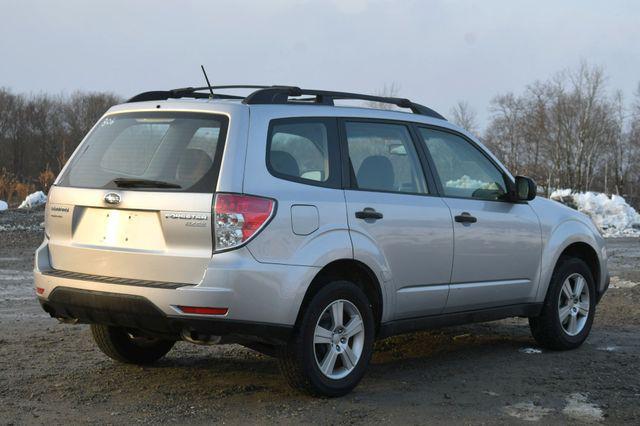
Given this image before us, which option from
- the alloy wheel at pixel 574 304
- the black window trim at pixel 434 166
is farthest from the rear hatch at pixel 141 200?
the alloy wheel at pixel 574 304

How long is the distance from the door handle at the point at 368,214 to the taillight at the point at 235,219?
0.82 metres

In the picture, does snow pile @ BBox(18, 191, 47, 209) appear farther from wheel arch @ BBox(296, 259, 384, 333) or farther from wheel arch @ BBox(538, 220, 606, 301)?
wheel arch @ BBox(296, 259, 384, 333)

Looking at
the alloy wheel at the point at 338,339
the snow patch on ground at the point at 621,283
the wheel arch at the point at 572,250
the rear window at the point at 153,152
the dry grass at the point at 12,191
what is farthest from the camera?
the dry grass at the point at 12,191

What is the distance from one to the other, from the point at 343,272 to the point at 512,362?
77.1 inches

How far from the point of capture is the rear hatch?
5.19 metres

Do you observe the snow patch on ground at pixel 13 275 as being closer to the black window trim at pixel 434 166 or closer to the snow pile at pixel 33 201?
the black window trim at pixel 434 166

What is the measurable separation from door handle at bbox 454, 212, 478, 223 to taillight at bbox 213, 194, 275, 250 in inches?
73.3

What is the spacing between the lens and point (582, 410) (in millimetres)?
5547

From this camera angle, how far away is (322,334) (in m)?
5.59

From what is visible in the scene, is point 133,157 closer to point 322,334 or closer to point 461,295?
point 322,334

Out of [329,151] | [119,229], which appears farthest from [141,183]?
[329,151]

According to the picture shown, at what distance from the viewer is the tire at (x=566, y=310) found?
24.4ft

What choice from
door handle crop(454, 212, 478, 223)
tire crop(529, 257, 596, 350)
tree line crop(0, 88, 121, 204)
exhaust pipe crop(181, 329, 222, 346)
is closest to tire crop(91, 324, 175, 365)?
exhaust pipe crop(181, 329, 222, 346)

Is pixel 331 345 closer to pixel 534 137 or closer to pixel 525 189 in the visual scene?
pixel 525 189
